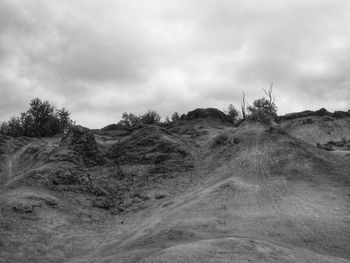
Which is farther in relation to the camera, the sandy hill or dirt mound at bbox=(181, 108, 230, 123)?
dirt mound at bbox=(181, 108, 230, 123)

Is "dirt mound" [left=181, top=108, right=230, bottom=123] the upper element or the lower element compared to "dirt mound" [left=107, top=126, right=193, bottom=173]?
upper

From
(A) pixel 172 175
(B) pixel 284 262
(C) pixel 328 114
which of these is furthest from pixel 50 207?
(C) pixel 328 114

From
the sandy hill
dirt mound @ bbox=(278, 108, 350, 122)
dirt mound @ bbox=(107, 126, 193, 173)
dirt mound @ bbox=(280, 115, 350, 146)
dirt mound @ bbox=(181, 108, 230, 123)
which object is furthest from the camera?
dirt mound @ bbox=(278, 108, 350, 122)

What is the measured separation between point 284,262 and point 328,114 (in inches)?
2286

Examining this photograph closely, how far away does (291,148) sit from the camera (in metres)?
29.2

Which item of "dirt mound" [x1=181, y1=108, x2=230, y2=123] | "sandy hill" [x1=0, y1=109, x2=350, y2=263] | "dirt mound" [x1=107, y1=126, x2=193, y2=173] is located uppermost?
"dirt mound" [x1=181, y1=108, x2=230, y2=123]

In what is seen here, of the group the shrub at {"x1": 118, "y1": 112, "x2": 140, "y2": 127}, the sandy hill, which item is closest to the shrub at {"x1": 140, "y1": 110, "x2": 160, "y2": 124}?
the shrub at {"x1": 118, "y1": 112, "x2": 140, "y2": 127}

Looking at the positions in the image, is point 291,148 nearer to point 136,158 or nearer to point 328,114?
point 136,158

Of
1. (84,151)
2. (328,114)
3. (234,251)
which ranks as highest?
(328,114)

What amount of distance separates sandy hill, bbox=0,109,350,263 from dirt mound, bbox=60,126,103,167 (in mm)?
93

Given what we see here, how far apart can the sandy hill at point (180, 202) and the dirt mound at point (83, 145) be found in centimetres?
9

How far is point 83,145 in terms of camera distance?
32719 millimetres

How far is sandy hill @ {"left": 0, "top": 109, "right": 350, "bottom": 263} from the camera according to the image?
48.6 ft

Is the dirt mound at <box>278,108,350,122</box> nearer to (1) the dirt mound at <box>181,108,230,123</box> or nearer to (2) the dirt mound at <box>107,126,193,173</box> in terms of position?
(1) the dirt mound at <box>181,108,230,123</box>
